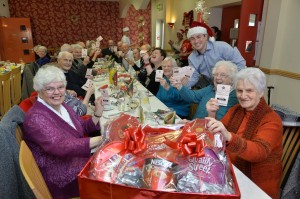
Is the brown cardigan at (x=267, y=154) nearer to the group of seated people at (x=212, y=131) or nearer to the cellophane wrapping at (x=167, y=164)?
the group of seated people at (x=212, y=131)

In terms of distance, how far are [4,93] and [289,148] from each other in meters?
3.71

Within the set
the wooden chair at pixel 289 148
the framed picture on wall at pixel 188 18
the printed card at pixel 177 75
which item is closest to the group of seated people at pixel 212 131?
the wooden chair at pixel 289 148

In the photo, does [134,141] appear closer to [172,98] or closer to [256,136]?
[256,136]

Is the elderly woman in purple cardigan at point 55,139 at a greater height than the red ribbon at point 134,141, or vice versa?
the red ribbon at point 134,141

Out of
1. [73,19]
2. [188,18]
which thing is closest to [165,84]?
[188,18]

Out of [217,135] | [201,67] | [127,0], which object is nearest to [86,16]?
[127,0]

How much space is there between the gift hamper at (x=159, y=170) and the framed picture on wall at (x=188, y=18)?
6.35 m

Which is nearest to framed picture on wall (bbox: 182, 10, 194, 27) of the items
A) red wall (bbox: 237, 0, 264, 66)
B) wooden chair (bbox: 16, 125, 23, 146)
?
red wall (bbox: 237, 0, 264, 66)

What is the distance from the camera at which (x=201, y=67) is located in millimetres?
2854

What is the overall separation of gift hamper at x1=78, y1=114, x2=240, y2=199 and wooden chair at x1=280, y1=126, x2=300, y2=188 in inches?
33.8

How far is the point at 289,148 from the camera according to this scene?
4.77 ft

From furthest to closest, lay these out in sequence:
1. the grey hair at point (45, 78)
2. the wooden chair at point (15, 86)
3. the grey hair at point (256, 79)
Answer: the wooden chair at point (15, 86)
the grey hair at point (45, 78)
the grey hair at point (256, 79)

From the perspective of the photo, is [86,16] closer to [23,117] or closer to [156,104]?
[156,104]

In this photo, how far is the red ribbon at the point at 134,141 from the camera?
0.78m
